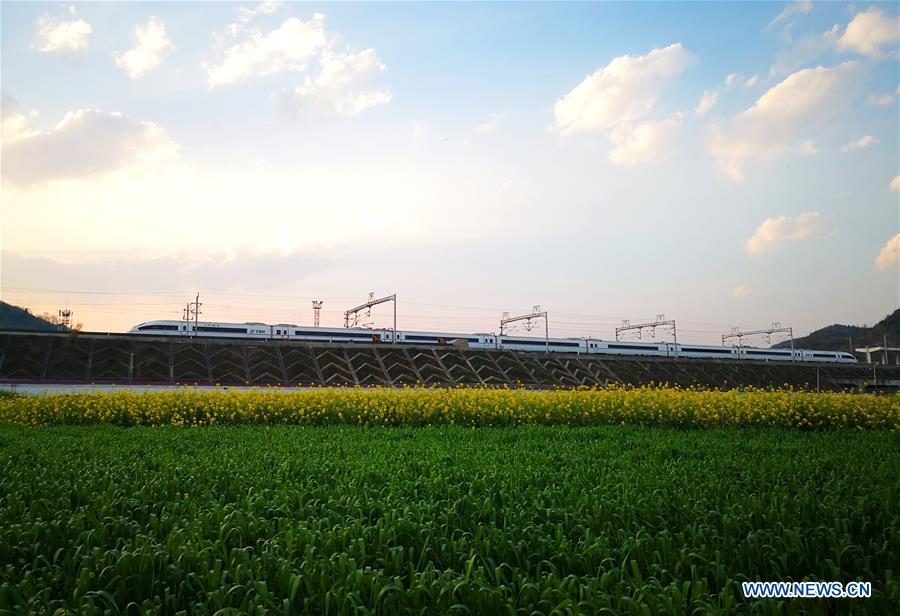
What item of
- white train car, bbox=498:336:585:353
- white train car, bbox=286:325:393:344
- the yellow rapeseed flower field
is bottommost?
the yellow rapeseed flower field

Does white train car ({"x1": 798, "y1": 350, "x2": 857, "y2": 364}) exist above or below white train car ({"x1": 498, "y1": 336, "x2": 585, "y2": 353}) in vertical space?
below

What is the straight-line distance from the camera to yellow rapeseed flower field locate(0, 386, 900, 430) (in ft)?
34.2

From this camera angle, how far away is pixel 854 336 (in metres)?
99.6

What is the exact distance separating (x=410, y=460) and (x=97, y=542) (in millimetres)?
3109

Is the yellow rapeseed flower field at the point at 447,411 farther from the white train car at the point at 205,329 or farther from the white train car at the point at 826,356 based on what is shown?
the white train car at the point at 826,356

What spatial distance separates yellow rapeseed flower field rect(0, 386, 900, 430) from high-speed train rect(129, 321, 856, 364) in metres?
22.5

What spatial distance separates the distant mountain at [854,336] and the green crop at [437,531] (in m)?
83.7

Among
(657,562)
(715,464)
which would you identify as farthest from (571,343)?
(657,562)

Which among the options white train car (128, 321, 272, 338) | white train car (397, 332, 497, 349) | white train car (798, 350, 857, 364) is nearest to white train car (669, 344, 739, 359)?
white train car (798, 350, 857, 364)

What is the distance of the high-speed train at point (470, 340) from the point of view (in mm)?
37594

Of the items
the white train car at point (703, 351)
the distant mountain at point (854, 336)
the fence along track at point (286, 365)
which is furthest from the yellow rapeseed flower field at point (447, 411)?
the distant mountain at point (854, 336)

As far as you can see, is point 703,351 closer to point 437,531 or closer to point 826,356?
point 826,356

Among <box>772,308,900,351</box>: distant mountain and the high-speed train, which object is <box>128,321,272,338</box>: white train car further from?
<box>772,308,900,351</box>: distant mountain

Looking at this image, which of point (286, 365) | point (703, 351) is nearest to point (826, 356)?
point (703, 351)
